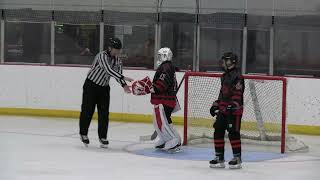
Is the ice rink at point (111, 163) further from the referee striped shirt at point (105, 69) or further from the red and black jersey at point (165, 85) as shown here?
the referee striped shirt at point (105, 69)

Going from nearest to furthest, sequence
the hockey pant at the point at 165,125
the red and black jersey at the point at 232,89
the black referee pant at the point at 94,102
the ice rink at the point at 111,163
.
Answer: the ice rink at the point at 111,163 < the red and black jersey at the point at 232,89 < the hockey pant at the point at 165,125 < the black referee pant at the point at 94,102

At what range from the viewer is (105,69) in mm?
7742

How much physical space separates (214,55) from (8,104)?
12.0 feet

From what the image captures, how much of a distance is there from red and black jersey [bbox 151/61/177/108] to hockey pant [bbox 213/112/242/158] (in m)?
1.04

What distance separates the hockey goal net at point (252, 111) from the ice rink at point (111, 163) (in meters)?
0.34

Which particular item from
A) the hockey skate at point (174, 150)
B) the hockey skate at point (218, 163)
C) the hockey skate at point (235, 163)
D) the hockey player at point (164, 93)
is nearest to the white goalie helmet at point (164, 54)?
the hockey player at point (164, 93)

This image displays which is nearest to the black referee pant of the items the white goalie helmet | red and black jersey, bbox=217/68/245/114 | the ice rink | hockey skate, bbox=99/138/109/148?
hockey skate, bbox=99/138/109/148

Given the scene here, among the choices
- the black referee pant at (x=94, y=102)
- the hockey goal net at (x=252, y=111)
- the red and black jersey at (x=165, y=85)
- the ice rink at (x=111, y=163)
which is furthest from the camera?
the hockey goal net at (x=252, y=111)

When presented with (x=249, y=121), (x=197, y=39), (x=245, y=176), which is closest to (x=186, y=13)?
(x=197, y=39)

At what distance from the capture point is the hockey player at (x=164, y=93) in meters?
Result: 7.56

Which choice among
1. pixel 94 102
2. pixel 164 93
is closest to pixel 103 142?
pixel 94 102

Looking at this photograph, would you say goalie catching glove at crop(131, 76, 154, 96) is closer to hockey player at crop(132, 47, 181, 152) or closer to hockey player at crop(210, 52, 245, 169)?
hockey player at crop(132, 47, 181, 152)

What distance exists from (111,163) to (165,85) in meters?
1.09

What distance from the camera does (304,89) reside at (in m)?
9.86
